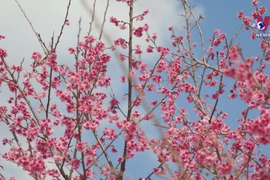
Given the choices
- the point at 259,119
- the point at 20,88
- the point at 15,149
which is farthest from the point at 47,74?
the point at 259,119

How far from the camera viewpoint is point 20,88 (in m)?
8.12

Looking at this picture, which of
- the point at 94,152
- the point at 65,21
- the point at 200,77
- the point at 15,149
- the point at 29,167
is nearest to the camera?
the point at 29,167

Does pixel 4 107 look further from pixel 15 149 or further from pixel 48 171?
pixel 48 171

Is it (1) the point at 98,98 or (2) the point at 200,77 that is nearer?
(1) the point at 98,98

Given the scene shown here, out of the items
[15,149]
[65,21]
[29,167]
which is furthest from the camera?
[65,21]

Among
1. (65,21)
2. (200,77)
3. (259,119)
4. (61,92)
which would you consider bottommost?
(259,119)

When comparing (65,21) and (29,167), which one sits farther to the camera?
(65,21)

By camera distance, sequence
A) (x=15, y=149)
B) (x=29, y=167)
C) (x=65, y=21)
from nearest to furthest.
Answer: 1. (x=29, y=167)
2. (x=15, y=149)
3. (x=65, y=21)

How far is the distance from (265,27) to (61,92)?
6341mm

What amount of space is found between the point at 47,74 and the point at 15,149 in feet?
5.48

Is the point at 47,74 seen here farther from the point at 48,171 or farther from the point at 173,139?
the point at 173,139

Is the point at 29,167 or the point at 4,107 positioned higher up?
the point at 4,107

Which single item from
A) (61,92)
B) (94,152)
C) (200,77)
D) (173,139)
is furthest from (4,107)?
(200,77)

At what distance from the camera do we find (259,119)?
441 centimetres
